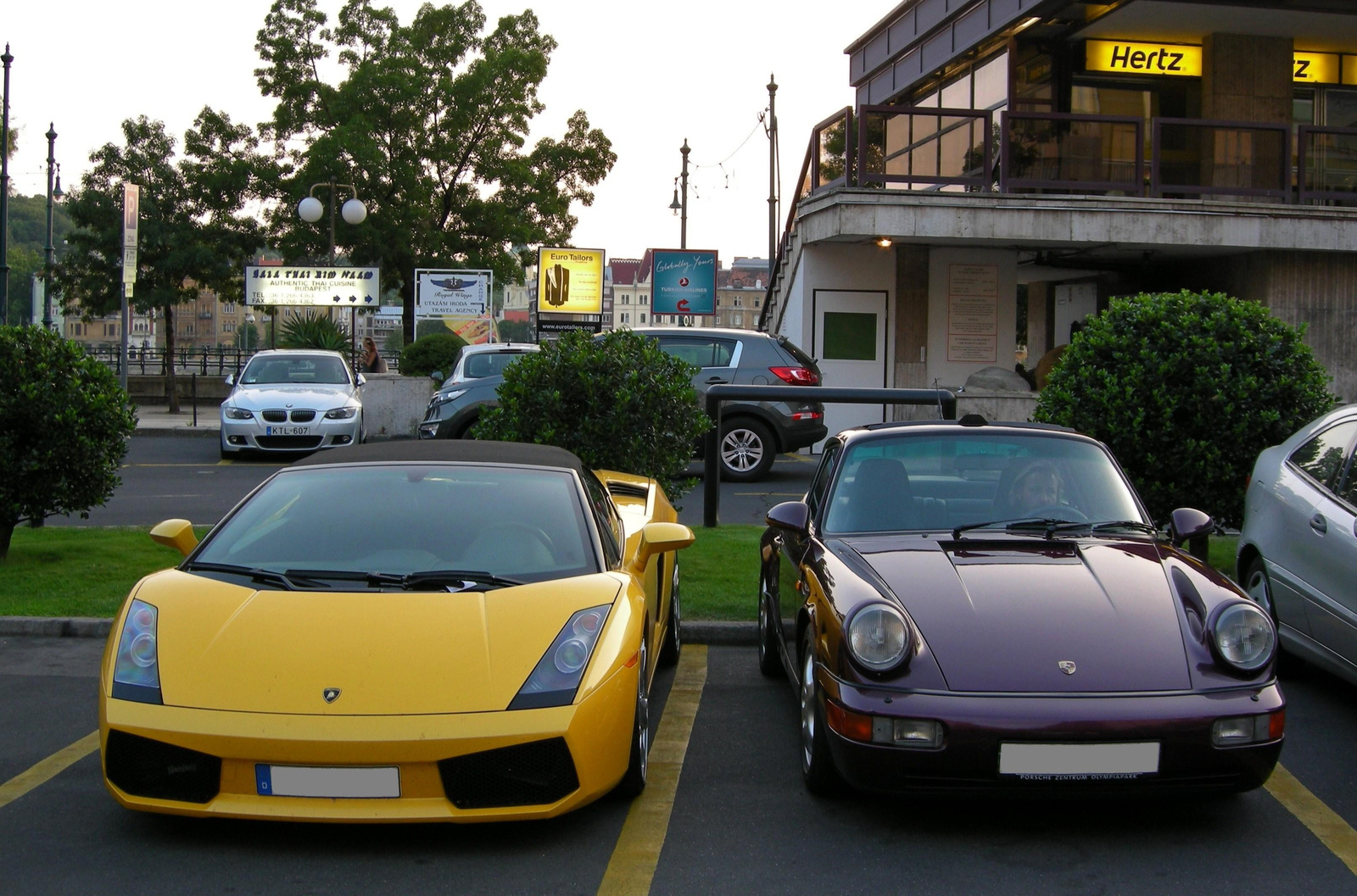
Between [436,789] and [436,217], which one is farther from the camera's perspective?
[436,217]

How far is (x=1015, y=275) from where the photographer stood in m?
19.8

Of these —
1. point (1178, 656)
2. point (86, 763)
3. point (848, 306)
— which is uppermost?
point (848, 306)

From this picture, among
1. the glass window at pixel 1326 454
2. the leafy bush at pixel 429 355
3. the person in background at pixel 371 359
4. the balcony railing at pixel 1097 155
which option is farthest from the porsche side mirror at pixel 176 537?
the leafy bush at pixel 429 355

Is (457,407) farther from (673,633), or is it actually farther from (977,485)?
(977,485)

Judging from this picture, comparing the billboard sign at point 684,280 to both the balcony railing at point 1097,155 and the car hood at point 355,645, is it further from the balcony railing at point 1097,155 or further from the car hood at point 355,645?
the car hood at point 355,645

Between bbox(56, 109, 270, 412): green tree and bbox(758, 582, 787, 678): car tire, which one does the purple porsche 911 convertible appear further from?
bbox(56, 109, 270, 412): green tree

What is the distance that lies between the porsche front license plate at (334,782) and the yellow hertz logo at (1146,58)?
63.7ft

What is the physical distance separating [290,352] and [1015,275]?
1125 cm

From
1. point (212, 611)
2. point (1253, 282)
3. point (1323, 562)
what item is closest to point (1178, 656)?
point (1323, 562)

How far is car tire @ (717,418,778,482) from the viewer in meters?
15.0

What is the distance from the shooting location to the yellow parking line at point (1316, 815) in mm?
3980

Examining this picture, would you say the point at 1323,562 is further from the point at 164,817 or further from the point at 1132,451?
the point at 164,817

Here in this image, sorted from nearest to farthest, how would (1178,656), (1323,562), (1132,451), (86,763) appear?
(1178,656)
(86,763)
(1323,562)
(1132,451)

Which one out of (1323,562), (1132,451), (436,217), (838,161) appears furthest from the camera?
(436,217)
